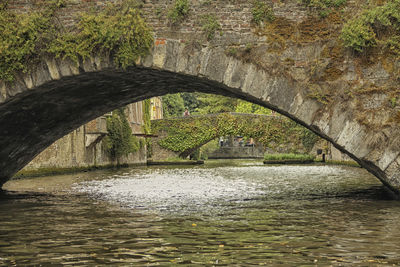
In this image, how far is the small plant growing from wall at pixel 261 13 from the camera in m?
7.95

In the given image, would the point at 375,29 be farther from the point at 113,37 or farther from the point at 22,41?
the point at 22,41

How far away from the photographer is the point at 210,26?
7.93 meters

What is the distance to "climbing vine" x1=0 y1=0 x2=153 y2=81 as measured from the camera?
793 centimetres

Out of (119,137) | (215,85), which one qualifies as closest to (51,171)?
(119,137)

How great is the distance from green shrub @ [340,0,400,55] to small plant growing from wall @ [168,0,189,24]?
2158 millimetres

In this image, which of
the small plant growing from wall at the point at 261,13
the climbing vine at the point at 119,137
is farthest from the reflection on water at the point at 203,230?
the climbing vine at the point at 119,137

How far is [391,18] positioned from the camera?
7.63 m

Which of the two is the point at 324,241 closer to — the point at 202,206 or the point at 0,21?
the point at 202,206

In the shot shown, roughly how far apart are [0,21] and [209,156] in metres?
44.4

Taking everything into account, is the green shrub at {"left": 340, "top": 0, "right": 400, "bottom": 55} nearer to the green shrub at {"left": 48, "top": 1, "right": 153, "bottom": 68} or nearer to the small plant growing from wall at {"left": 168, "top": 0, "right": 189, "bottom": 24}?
the small plant growing from wall at {"left": 168, "top": 0, "right": 189, "bottom": 24}

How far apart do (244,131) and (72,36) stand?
25.9 m

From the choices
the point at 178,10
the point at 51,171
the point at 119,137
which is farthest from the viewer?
the point at 119,137

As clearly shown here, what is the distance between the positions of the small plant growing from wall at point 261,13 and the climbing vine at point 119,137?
59.3 ft

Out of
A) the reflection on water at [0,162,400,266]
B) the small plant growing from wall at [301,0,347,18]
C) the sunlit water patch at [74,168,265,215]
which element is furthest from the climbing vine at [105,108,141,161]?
the small plant growing from wall at [301,0,347,18]
